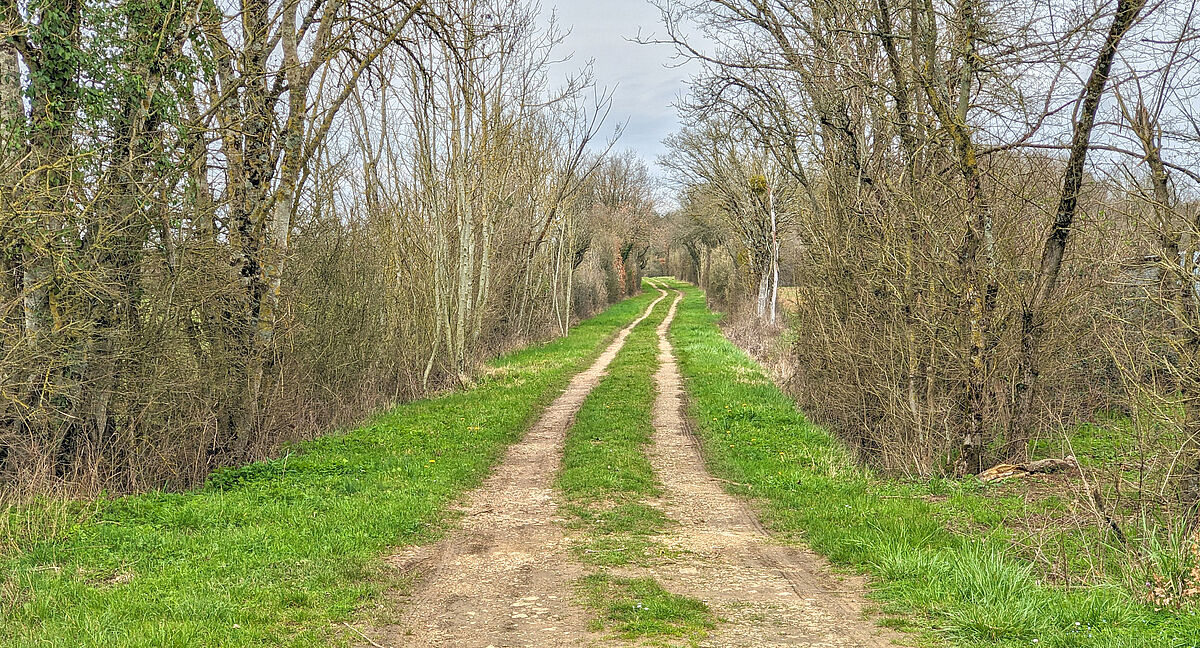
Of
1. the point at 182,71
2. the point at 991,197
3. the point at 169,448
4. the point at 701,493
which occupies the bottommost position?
the point at 701,493

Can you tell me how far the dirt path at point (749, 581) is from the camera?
4.59m

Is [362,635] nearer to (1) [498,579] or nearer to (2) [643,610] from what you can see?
(1) [498,579]

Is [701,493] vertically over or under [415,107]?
under

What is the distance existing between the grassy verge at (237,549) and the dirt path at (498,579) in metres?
0.32

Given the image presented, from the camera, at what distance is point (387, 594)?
17.5ft

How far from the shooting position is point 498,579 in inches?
222

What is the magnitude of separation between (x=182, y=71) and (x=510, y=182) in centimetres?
1337

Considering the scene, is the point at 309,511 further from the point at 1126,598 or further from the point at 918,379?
the point at 918,379

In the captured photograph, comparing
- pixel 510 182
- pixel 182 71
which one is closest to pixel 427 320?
pixel 510 182

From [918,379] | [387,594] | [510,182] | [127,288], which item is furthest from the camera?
[510,182]

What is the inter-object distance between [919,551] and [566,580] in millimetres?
2640

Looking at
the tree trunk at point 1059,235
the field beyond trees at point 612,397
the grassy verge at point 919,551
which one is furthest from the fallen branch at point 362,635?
the tree trunk at point 1059,235

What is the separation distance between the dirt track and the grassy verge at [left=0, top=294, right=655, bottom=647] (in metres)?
0.44

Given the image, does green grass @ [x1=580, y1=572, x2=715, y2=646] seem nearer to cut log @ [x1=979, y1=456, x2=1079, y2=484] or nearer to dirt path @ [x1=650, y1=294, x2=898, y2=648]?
dirt path @ [x1=650, y1=294, x2=898, y2=648]
